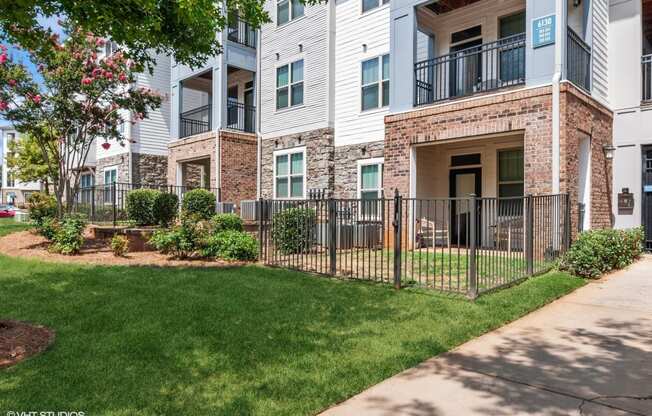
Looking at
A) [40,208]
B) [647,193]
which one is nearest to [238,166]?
[40,208]

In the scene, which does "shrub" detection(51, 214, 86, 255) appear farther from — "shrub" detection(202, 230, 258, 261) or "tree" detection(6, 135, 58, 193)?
"tree" detection(6, 135, 58, 193)

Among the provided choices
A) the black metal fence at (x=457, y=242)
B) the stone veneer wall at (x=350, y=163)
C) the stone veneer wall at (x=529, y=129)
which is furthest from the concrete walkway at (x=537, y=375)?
the stone veneer wall at (x=350, y=163)

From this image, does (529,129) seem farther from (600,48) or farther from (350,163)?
(350,163)

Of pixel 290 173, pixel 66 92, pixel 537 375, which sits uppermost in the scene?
pixel 66 92

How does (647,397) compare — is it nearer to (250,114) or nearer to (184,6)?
(184,6)

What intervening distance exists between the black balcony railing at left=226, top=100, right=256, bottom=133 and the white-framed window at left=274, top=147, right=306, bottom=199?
90.2 inches

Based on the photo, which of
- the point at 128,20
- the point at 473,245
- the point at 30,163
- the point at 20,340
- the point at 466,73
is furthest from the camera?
the point at 30,163

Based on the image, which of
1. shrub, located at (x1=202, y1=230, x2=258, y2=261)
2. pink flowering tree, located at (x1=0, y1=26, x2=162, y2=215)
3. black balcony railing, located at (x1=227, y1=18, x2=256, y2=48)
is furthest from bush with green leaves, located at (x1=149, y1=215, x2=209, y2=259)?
black balcony railing, located at (x1=227, y1=18, x2=256, y2=48)

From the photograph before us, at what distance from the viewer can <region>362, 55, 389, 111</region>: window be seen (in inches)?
538

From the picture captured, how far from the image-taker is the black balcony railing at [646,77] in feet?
35.5

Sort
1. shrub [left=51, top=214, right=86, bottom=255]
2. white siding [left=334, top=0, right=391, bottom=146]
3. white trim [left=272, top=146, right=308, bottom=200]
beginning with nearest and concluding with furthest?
shrub [left=51, top=214, right=86, bottom=255] → white siding [left=334, top=0, right=391, bottom=146] → white trim [left=272, top=146, right=308, bottom=200]

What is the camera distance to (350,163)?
14.5m

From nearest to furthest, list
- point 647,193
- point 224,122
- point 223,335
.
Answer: point 223,335 → point 647,193 → point 224,122

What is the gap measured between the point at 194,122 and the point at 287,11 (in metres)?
6.46
